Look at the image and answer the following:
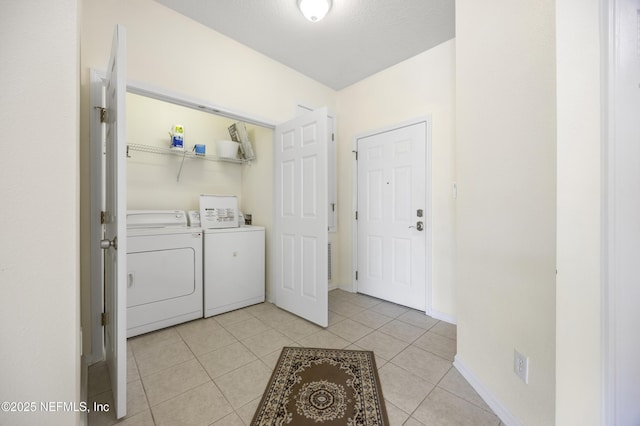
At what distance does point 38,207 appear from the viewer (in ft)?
2.37

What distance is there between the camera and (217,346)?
1850mm

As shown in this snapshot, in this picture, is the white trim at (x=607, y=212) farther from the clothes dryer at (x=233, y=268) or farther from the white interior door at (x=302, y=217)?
the clothes dryer at (x=233, y=268)

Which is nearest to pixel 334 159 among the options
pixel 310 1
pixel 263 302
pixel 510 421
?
pixel 310 1

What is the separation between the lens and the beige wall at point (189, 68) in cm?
161

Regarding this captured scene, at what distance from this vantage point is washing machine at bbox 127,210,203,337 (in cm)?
198

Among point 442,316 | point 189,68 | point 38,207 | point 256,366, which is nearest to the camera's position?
point 38,207

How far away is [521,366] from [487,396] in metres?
0.37

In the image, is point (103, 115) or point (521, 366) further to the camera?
point (103, 115)

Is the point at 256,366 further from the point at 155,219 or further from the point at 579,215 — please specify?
the point at 579,215

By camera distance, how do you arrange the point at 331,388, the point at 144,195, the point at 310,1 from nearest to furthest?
the point at 331,388 < the point at 310,1 < the point at 144,195

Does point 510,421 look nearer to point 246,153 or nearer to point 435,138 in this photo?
point 435,138

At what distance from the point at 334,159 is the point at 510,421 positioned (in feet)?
9.37

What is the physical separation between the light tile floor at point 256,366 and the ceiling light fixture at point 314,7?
263 centimetres

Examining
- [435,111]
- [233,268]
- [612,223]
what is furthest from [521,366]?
[233,268]
